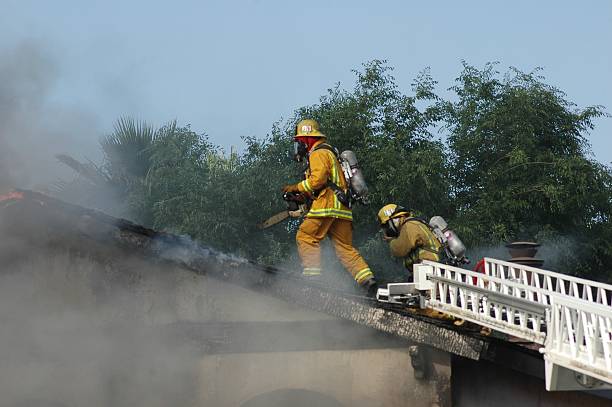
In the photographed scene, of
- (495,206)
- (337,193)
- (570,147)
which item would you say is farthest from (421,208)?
(337,193)

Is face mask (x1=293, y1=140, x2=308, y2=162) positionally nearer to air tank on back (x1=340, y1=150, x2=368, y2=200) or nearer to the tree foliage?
air tank on back (x1=340, y1=150, x2=368, y2=200)

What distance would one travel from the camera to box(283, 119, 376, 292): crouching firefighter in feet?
27.5

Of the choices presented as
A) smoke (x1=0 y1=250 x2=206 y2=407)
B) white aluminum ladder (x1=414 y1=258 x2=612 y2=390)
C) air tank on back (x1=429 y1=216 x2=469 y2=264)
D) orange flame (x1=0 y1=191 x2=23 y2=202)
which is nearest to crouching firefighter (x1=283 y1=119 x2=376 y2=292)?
air tank on back (x1=429 y1=216 x2=469 y2=264)

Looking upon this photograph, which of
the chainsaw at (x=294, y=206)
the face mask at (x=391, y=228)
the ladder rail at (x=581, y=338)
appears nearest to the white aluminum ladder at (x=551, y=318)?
the ladder rail at (x=581, y=338)

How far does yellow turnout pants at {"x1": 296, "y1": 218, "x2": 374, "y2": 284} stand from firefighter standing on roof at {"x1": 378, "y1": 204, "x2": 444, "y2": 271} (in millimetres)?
581

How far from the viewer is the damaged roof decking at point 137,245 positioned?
6527 millimetres

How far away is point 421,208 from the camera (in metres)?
17.8

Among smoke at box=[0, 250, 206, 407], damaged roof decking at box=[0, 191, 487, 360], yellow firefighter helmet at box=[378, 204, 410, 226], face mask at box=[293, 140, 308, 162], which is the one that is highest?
face mask at box=[293, 140, 308, 162]

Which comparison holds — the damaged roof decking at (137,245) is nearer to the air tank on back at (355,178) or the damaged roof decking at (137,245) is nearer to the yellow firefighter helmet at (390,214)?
the air tank on back at (355,178)

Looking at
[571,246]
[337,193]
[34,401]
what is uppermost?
[571,246]

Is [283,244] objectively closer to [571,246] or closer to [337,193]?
[571,246]

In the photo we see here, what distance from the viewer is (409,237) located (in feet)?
29.0

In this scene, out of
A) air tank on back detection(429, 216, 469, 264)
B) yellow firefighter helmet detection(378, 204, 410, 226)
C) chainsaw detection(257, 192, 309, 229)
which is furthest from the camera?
yellow firefighter helmet detection(378, 204, 410, 226)

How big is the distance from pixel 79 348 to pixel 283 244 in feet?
37.1
